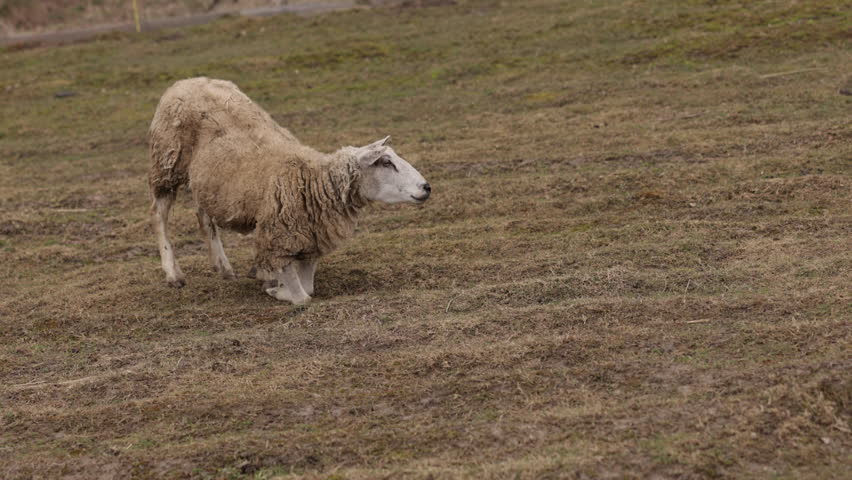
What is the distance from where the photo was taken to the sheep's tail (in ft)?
32.0

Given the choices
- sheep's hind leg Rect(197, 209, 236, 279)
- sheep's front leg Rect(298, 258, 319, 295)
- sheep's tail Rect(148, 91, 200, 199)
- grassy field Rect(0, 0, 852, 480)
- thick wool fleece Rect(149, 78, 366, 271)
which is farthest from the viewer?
sheep's hind leg Rect(197, 209, 236, 279)

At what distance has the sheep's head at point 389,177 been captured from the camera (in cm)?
888

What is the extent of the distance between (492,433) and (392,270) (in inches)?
152

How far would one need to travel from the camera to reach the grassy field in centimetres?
593

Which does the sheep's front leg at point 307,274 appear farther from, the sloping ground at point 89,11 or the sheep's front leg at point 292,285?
the sloping ground at point 89,11

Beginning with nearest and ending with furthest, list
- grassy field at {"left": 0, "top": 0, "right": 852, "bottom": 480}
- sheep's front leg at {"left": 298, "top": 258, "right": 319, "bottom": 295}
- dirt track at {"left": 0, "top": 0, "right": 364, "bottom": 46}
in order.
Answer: grassy field at {"left": 0, "top": 0, "right": 852, "bottom": 480} → sheep's front leg at {"left": 298, "top": 258, "right": 319, "bottom": 295} → dirt track at {"left": 0, "top": 0, "right": 364, "bottom": 46}

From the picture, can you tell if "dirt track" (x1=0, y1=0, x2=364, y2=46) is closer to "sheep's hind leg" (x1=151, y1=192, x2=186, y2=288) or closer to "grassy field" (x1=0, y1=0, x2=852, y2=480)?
"grassy field" (x1=0, y1=0, x2=852, y2=480)

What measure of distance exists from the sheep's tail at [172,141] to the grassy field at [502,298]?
3.62 ft

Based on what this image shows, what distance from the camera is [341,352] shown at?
24.8 feet

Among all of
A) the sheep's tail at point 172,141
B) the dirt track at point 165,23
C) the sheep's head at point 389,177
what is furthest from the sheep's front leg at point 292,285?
the dirt track at point 165,23

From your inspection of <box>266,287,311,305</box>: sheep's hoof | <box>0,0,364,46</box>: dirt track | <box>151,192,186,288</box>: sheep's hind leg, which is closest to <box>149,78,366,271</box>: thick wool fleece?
<box>266,287,311,305</box>: sheep's hoof

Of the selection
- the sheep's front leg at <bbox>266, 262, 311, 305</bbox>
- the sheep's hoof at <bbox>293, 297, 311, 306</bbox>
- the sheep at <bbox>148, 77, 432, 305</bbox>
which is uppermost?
the sheep at <bbox>148, 77, 432, 305</bbox>

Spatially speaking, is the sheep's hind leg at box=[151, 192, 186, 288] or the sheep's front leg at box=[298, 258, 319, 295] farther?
the sheep's hind leg at box=[151, 192, 186, 288]

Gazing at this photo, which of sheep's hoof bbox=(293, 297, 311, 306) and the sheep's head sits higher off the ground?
the sheep's head
